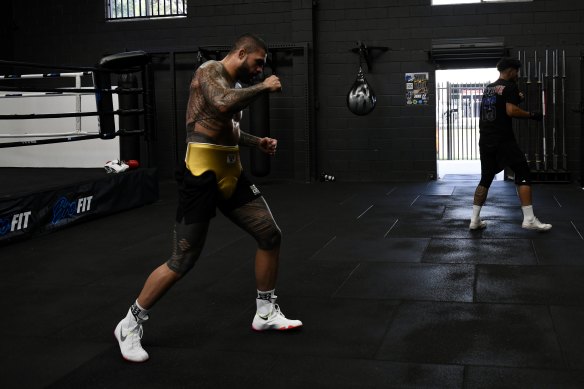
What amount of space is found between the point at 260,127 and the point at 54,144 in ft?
10.7

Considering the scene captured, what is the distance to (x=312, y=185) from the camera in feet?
36.6

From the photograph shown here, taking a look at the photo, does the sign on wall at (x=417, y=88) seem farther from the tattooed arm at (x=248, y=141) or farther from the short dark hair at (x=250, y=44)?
the short dark hair at (x=250, y=44)

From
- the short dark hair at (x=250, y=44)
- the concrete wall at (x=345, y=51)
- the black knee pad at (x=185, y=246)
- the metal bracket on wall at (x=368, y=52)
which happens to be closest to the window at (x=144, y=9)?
the concrete wall at (x=345, y=51)

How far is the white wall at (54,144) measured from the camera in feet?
35.0

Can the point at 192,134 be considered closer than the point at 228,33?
Yes

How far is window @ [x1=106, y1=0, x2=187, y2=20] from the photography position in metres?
12.2

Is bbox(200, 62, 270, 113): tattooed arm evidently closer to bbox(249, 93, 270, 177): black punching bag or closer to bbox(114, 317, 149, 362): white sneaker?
bbox(114, 317, 149, 362): white sneaker

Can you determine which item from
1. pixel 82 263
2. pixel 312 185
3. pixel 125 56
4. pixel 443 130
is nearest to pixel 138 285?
pixel 82 263

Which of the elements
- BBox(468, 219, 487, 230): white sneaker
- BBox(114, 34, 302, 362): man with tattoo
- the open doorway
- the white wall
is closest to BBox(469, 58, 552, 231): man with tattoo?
BBox(468, 219, 487, 230): white sneaker

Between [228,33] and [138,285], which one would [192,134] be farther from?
[228,33]

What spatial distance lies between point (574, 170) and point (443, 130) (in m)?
5.68

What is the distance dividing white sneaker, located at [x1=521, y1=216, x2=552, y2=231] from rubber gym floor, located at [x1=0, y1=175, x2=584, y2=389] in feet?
0.30

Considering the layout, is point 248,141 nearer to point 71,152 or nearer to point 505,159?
point 505,159

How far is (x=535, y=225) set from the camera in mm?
6316
